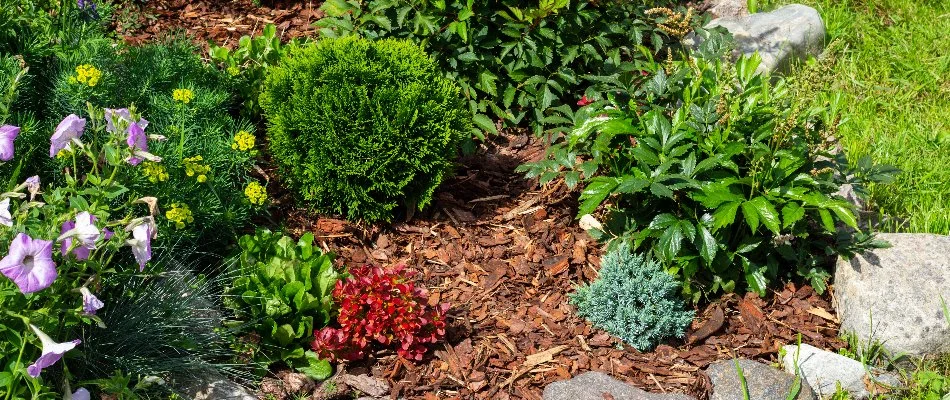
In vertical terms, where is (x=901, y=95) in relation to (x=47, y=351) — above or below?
below

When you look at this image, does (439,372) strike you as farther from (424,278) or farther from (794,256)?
(794,256)

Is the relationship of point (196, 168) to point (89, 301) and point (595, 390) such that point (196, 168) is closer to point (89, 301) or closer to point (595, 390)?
point (89, 301)

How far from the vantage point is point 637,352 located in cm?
403

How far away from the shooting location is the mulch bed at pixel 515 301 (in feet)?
12.7

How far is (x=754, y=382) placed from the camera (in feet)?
12.3

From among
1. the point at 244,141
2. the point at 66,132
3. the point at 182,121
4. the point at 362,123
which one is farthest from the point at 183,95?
the point at 66,132

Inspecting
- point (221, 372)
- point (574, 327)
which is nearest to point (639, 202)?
point (574, 327)

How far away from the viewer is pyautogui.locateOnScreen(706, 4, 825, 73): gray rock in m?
5.73

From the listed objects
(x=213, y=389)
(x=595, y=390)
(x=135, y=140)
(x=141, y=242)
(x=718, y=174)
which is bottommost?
(x=595, y=390)

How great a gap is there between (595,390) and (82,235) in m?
2.07

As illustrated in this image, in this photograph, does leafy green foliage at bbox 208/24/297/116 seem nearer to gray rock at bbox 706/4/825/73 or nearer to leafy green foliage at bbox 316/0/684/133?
leafy green foliage at bbox 316/0/684/133

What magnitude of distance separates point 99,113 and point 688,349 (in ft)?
8.68

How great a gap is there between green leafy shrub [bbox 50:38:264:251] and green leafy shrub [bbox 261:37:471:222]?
254 mm

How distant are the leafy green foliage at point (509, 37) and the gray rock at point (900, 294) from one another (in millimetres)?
1651
